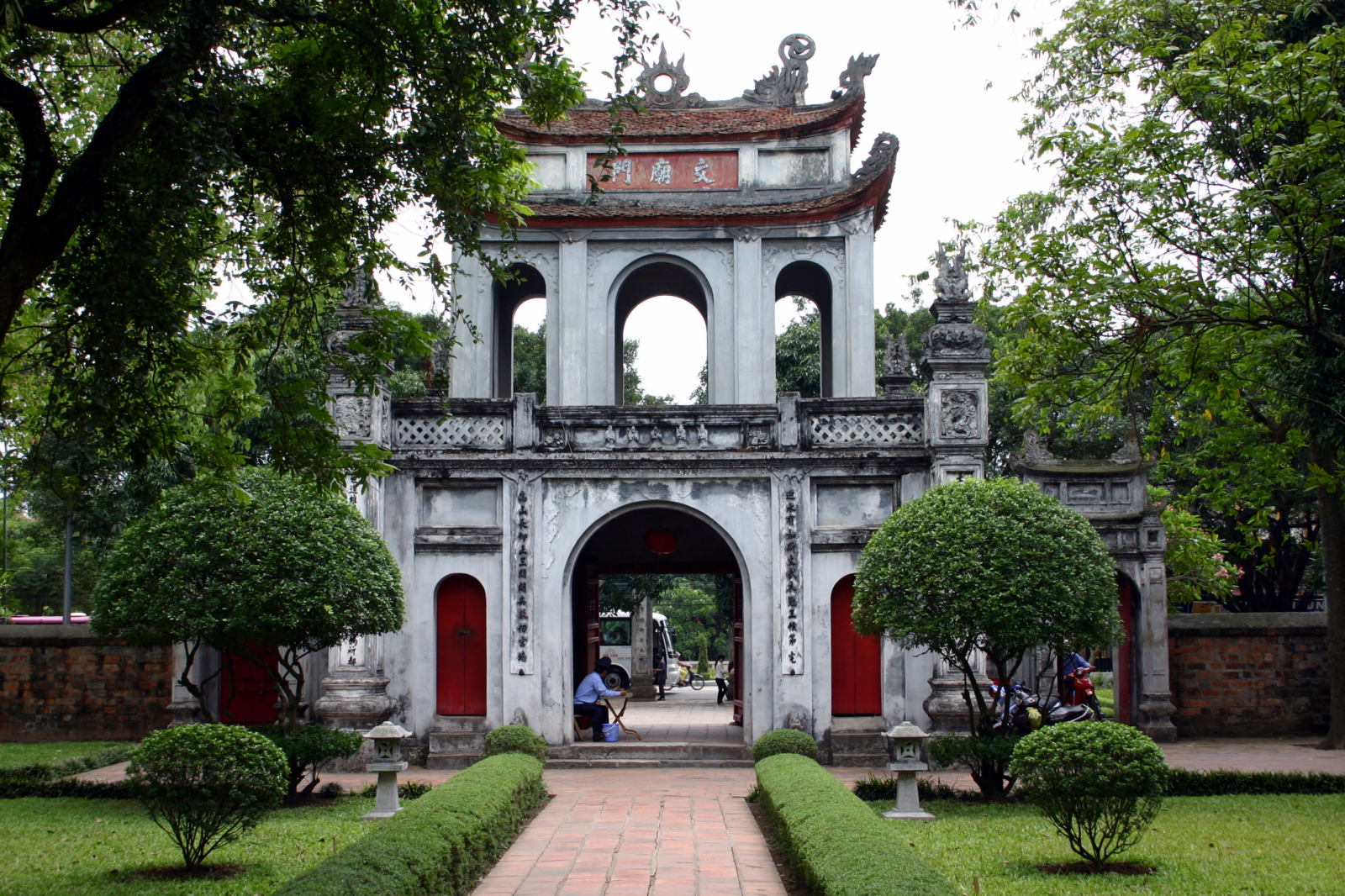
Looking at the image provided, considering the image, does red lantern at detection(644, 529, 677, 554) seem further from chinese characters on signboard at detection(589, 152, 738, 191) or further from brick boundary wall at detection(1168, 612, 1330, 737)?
brick boundary wall at detection(1168, 612, 1330, 737)

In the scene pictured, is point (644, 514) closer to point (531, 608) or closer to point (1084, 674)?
point (531, 608)

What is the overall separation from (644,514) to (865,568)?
548 centimetres

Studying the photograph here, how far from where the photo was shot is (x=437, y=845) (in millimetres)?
8352

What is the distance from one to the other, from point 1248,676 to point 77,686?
17625mm

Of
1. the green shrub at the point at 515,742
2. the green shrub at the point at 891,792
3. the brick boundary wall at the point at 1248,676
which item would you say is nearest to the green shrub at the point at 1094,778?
the green shrub at the point at 891,792

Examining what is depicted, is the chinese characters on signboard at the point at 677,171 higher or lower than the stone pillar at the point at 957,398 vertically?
higher

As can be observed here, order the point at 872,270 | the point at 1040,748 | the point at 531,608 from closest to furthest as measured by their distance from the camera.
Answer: the point at 1040,748
the point at 531,608
the point at 872,270

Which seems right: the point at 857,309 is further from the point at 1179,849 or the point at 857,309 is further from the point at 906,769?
the point at 1179,849

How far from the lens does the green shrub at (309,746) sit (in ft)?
41.5

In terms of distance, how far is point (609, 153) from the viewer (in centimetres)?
980

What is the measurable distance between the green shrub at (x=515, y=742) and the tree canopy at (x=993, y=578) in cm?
432

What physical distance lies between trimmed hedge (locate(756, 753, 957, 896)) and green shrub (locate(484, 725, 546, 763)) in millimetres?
3672

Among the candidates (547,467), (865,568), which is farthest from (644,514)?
(865,568)

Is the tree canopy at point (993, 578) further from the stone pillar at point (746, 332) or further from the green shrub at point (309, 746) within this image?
the green shrub at point (309, 746)
